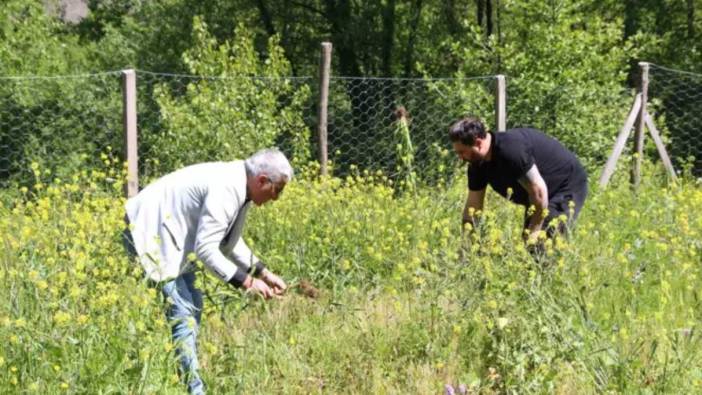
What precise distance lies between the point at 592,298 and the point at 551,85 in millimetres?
6536

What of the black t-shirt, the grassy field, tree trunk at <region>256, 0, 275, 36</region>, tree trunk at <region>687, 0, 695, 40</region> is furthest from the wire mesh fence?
tree trunk at <region>687, 0, 695, 40</region>

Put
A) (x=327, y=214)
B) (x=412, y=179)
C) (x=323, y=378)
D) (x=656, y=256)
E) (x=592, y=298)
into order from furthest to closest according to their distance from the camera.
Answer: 1. (x=412, y=179)
2. (x=327, y=214)
3. (x=656, y=256)
4. (x=592, y=298)
5. (x=323, y=378)

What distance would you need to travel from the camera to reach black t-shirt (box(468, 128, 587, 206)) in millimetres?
4992

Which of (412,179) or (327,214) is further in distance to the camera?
(412,179)

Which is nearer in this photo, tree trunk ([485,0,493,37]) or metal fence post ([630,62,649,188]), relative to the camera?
metal fence post ([630,62,649,188])

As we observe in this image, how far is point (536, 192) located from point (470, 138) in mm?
488

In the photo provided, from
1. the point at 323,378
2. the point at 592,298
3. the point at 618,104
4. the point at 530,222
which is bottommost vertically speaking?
the point at 323,378

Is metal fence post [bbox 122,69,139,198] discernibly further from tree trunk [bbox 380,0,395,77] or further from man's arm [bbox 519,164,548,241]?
tree trunk [bbox 380,0,395,77]

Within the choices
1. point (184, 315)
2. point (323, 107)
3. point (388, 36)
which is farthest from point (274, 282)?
point (388, 36)

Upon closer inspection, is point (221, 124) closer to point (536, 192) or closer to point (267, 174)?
point (536, 192)

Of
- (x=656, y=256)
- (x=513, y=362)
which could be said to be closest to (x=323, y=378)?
(x=513, y=362)

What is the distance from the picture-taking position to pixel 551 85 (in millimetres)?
10734

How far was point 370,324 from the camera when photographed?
4508mm

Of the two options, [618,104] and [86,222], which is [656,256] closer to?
[86,222]
